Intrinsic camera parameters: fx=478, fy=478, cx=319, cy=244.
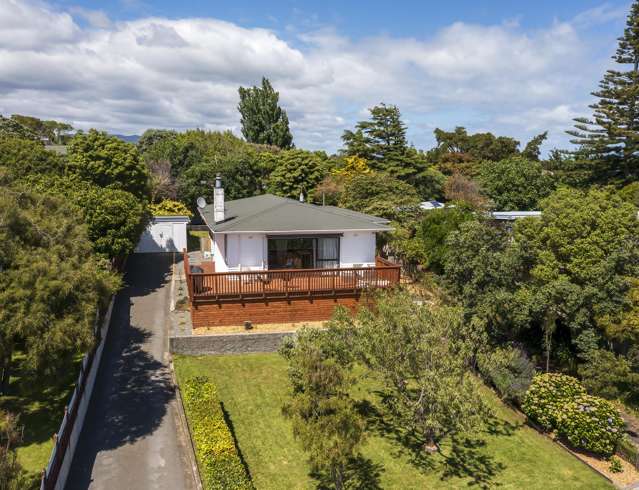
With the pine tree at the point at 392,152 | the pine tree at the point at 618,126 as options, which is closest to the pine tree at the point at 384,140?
Answer: the pine tree at the point at 392,152

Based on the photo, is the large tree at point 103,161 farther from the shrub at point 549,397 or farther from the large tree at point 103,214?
the shrub at point 549,397

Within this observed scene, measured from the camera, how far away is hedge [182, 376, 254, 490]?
9.24 metres

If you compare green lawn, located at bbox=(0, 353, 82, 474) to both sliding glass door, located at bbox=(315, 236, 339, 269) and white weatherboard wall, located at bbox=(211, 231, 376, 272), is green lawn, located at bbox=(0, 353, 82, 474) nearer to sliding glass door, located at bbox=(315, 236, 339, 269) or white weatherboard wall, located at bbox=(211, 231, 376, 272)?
white weatherboard wall, located at bbox=(211, 231, 376, 272)

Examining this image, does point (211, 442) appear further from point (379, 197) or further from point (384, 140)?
point (384, 140)

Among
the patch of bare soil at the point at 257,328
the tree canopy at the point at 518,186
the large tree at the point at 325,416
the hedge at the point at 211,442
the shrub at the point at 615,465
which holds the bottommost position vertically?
the shrub at the point at 615,465

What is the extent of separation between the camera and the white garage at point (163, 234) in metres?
34.1

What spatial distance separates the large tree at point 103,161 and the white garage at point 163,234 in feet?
10.8

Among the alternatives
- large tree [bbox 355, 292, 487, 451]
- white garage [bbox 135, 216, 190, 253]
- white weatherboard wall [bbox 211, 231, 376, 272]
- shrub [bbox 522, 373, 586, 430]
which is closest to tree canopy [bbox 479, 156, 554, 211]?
white weatherboard wall [bbox 211, 231, 376, 272]

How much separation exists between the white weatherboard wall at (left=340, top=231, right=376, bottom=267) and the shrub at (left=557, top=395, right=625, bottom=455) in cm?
1043

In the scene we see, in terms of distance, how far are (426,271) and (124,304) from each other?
15299 millimetres

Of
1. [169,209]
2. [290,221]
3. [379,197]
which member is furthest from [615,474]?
[169,209]

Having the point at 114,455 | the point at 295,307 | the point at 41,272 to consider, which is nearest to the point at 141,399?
the point at 114,455

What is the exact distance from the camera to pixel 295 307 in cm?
1922

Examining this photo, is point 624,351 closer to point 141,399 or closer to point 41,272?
point 141,399
